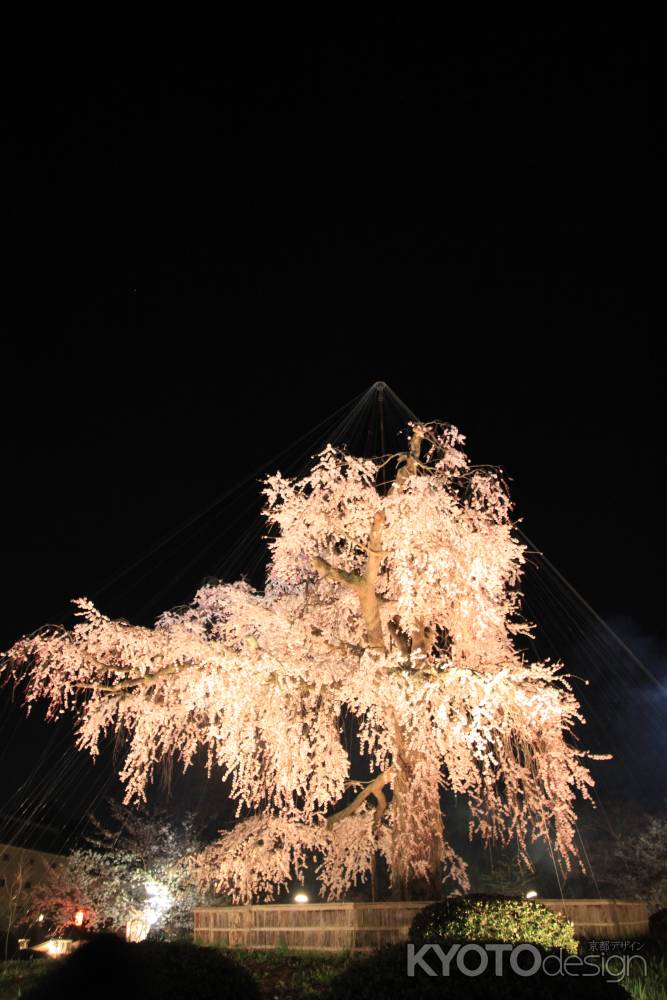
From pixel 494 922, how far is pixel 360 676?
3383mm

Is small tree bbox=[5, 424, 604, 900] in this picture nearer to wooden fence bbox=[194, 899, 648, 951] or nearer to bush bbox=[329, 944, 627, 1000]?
wooden fence bbox=[194, 899, 648, 951]

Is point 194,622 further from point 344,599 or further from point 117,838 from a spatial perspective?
point 117,838

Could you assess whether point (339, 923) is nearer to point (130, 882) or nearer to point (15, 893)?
point (130, 882)

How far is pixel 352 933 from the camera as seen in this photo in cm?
1015

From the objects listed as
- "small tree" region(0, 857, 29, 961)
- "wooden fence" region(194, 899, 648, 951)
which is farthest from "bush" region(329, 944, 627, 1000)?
"small tree" region(0, 857, 29, 961)

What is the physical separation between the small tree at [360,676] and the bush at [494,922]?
200 cm

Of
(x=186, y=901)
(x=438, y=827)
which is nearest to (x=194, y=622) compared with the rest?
(x=438, y=827)

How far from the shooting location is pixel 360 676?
9711 mm

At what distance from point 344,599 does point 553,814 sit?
5280 mm

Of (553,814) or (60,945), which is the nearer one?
(553,814)

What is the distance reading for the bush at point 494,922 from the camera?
26.4ft

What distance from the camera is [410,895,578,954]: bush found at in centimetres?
804

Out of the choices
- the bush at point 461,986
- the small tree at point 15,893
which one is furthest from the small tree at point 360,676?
the small tree at point 15,893

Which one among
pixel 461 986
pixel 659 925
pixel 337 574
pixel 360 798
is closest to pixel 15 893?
pixel 360 798
